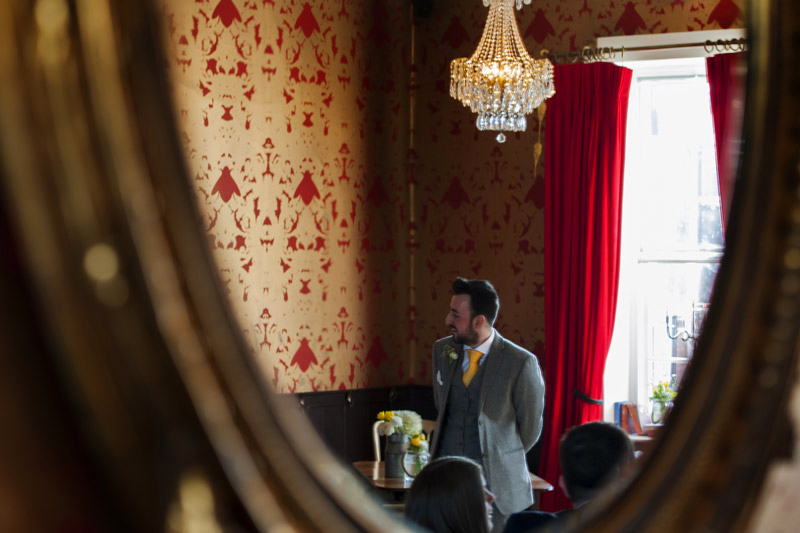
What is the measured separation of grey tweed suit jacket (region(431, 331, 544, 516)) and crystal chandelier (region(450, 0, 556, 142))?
0.75 m

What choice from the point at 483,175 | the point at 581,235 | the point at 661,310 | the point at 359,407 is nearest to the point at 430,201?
the point at 483,175

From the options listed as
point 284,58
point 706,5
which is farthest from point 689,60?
point 284,58

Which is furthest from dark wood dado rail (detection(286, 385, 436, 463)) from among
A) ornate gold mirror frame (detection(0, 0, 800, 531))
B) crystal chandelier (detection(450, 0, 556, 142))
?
ornate gold mirror frame (detection(0, 0, 800, 531))

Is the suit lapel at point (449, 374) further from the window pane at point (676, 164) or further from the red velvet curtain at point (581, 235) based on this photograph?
the window pane at point (676, 164)

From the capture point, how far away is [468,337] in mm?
2283

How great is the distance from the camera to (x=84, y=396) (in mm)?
244

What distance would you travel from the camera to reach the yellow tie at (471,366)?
7.27 ft

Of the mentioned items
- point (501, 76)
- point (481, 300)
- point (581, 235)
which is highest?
point (501, 76)

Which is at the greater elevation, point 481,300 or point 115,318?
point 115,318

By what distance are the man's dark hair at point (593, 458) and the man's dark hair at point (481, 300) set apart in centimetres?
162

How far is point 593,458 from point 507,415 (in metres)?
1.65

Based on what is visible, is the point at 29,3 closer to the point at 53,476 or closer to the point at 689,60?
the point at 53,476

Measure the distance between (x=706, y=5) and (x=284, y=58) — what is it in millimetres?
1619

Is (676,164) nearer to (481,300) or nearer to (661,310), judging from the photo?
(661,310)
